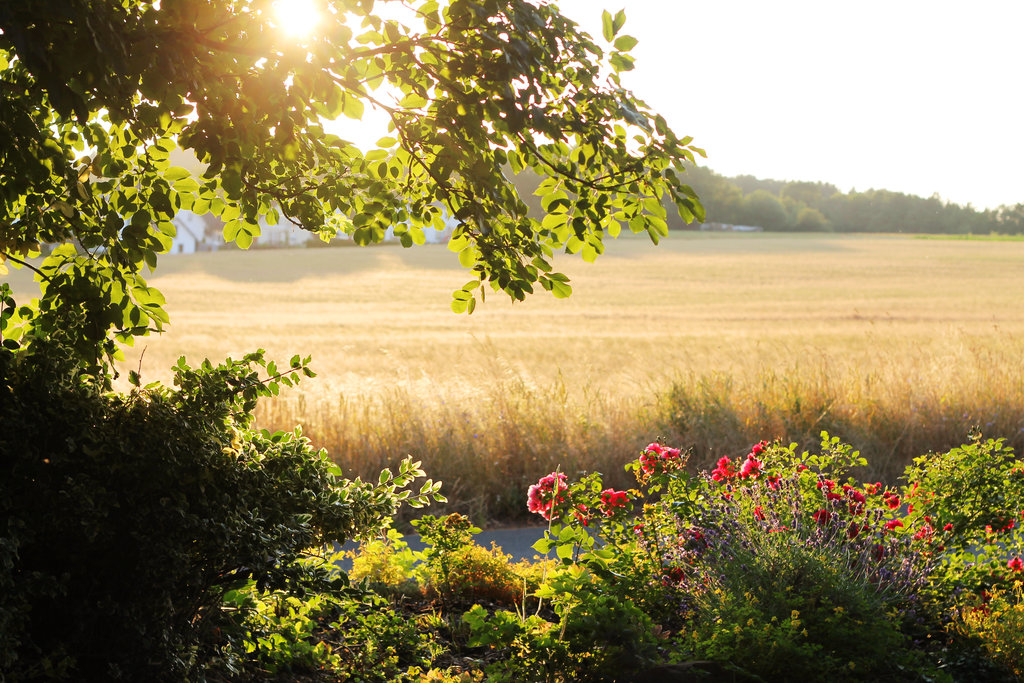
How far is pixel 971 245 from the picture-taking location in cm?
5316

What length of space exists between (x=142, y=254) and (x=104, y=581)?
109 centimetres

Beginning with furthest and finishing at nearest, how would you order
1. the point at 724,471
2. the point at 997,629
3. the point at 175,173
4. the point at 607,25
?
the point at 724,471 → the point at 997,629 → the point at 175,173 → the point at 607,25

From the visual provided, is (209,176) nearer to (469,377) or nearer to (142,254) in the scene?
(142,254)

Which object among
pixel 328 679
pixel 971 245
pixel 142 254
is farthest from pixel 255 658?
pixel 971 245

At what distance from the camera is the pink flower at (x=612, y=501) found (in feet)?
13.7

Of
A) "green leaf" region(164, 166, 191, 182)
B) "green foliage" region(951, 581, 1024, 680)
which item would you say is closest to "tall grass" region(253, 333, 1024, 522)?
"green foliage" region(951, 581, 1024, 680)

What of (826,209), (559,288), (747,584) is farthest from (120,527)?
(826,209)

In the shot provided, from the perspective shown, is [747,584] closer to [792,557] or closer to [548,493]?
[792,557]

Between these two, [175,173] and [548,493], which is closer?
[175,173]

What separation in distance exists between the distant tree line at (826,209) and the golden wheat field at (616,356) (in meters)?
16.6

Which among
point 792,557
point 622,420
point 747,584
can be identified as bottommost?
point 622,420

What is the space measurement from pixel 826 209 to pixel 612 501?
69106 mm

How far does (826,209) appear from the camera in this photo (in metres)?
68.4

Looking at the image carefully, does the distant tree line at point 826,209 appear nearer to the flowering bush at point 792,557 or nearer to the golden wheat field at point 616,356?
the golden wheat field at point 616,356
